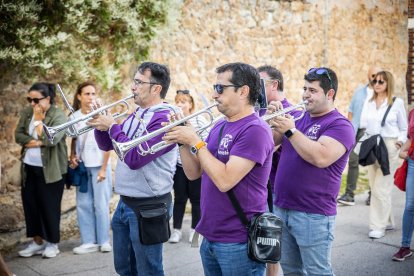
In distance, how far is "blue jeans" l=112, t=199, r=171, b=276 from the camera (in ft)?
12.8

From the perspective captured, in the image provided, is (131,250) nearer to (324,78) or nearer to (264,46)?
(324,78)

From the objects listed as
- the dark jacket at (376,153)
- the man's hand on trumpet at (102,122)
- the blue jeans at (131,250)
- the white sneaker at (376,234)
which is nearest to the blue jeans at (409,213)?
the white sneaker at (376,234)

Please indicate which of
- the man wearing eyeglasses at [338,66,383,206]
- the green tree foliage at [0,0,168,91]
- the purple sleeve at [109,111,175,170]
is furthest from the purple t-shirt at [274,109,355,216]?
the man wearing eyeglasses at [338,66,383,206]

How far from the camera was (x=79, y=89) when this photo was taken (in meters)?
6.46

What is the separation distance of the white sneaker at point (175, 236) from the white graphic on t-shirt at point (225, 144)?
3657 mm

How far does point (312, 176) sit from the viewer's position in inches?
151

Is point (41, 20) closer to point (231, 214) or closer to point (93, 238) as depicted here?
point (93, 238)

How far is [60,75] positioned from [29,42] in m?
0.70

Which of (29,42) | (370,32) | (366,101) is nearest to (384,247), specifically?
(366,101)

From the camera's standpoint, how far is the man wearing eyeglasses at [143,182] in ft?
12.6

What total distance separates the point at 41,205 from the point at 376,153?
4055 mm

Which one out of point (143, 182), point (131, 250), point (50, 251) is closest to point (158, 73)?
point (143, 182)

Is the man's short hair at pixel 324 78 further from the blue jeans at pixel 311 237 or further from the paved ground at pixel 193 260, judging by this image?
the paved ground at pixel 193 260

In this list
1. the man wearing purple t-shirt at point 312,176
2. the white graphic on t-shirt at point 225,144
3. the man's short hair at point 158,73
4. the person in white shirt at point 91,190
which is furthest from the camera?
the person in white shirt at point 91,190
